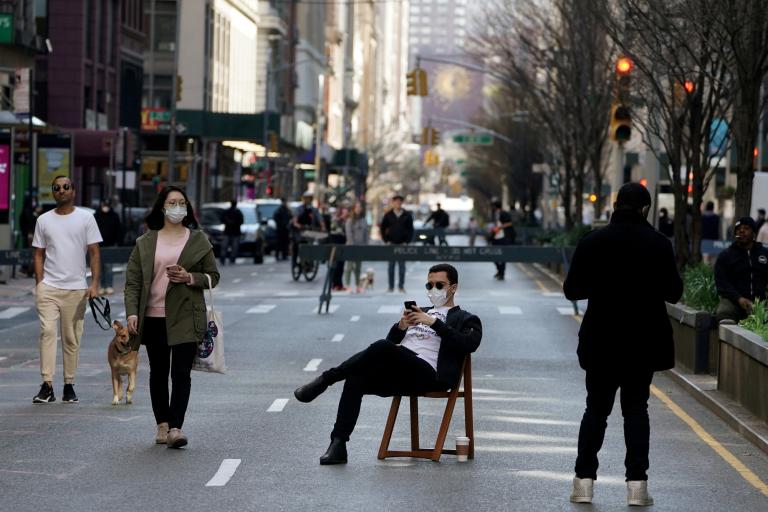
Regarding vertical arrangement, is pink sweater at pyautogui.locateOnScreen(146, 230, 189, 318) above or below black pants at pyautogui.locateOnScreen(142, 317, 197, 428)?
above

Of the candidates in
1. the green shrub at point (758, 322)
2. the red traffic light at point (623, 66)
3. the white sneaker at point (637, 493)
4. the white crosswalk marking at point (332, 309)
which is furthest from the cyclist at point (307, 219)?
the white sneaker at point (637, 493)

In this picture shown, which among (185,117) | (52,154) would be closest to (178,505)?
(52,154)

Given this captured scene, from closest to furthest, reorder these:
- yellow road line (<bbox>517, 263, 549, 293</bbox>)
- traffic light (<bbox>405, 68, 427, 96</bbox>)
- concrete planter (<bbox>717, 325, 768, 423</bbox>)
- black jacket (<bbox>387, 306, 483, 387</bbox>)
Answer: black jacket (<bbox>387, 306, 483, 387</bbox>) < concrete planter (<bbox>717, 325, 768, 423</bbox>) < yellow road line (<bbox>517, 263, 549, 293</bbox>) < traffic light (<bbox>405, 68, 427, 96</bbox>)

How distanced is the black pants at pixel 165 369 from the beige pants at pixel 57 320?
2799 millimetres

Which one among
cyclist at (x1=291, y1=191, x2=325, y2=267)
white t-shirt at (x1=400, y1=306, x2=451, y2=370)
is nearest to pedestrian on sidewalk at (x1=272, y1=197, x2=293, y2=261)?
cyclist at (x1=291, y1=191, x2=325, y2=267)

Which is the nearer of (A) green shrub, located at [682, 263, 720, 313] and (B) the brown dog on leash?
(B) the brown dog on leash

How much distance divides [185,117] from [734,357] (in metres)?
65.5

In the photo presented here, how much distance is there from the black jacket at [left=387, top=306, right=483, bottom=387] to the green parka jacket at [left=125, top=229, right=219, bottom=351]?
1.53 meters

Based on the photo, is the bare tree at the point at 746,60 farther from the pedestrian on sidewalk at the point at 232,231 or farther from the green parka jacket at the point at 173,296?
the pedestrian on sidewalk at the point at 232,231

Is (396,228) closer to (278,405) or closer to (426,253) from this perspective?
(426,253)

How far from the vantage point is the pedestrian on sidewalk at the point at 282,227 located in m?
53.0

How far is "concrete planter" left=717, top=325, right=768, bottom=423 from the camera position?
14.2 meters

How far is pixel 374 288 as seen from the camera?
1527 inches

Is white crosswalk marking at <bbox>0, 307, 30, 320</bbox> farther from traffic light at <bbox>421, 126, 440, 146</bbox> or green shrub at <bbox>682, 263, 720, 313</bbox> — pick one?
traffic light at <bbox>421, 126, 440, 146</bbox>
